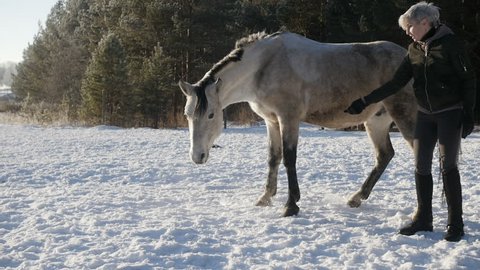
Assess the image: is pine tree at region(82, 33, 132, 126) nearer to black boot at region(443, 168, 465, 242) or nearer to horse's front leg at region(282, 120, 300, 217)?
horse's front leg at region(282, 120, 300, 217)

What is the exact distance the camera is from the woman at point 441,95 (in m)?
3.73

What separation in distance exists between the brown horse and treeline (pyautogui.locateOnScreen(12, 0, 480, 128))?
1377 centimetres


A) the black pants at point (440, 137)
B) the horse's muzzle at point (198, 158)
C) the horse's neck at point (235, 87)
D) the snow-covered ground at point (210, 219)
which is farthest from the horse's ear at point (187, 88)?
the black pants at point (440, 137)

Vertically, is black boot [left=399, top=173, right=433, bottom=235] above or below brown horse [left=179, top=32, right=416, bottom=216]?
below

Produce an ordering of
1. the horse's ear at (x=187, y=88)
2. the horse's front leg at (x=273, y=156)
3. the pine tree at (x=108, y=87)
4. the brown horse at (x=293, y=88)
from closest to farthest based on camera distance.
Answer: the horse's ear at (x=187, y=88)
the brown horse at (x=293, y=88)
the horse's front leg at (x=273, y=156)
the pine tree at (x=108, y=87)

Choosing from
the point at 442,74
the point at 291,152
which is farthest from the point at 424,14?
the point at 291,152

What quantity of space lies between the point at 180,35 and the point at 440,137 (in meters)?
21.0

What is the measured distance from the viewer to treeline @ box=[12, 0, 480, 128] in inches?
764

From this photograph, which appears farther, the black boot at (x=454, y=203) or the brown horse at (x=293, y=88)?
the brown horse at (x=293, y=88)

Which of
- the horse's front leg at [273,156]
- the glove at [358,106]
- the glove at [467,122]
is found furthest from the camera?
the horse's front leg at [273,156]

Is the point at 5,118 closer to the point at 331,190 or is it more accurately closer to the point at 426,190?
the point at 331,190

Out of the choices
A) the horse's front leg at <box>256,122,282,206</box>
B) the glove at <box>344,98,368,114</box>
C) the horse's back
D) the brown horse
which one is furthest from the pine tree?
the glove at <box>344,98,368,114</box>

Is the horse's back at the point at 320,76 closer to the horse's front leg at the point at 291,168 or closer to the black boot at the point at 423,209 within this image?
the horse's front leg at the point at 291,168

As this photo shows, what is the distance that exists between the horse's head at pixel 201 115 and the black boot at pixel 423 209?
2.21m
